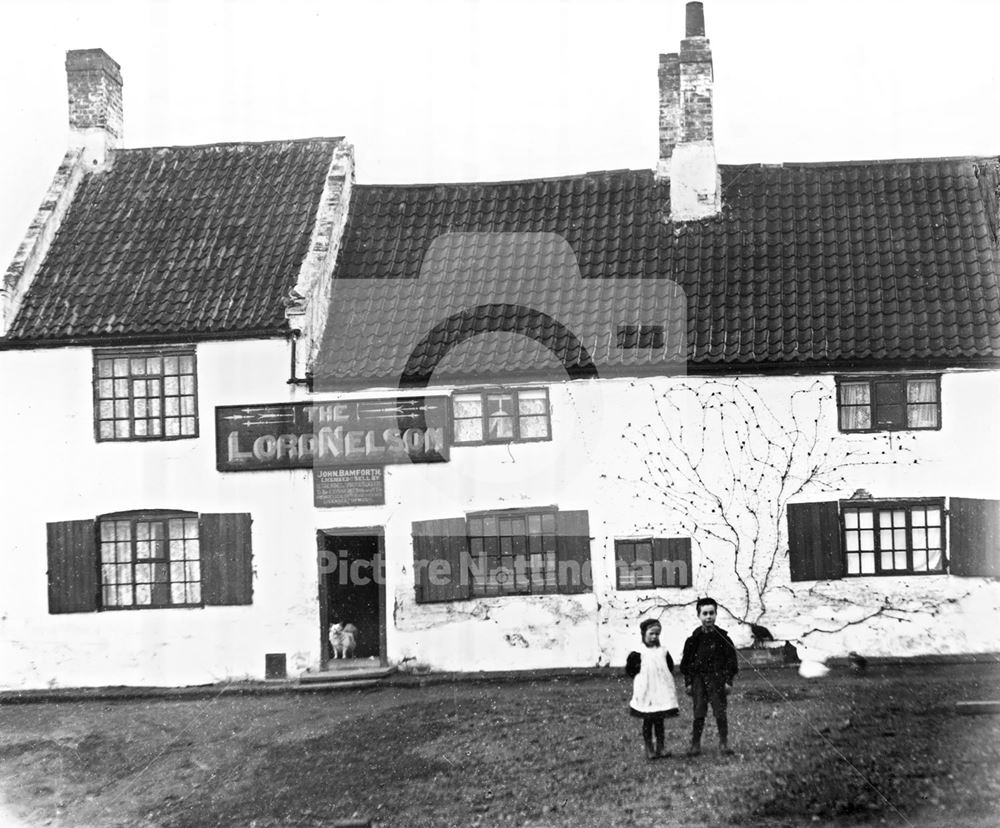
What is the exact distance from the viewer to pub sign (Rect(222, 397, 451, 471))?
17.2 meters

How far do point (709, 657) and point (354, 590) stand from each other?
7597 mm

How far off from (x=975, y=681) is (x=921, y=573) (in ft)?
5.58

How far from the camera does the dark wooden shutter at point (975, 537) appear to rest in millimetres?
16391

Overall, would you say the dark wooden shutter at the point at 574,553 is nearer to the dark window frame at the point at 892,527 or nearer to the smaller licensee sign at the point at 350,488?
the smaller licensee sign at the point at 350,488

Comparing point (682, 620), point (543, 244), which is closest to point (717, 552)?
point (682, 620)

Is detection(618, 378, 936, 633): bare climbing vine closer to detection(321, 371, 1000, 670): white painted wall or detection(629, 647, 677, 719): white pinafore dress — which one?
detection(321, 371, 1000, 670): white painted wall

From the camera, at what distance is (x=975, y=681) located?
1555 centimetres

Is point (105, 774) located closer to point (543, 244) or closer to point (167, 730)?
point (167, 730)

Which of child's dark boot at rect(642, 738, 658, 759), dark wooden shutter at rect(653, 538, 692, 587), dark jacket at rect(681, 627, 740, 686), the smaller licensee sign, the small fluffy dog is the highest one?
the smaller licensee sign

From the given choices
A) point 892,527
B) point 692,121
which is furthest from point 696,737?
point 692,121

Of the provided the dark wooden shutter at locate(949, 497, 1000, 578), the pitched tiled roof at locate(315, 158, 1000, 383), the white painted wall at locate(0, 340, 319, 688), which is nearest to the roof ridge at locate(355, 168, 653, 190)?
the pitched tiled roof at locate(315, 158, 1000, 383)

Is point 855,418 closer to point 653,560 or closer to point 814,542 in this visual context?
point 814,542

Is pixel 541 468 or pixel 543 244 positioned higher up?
pixel 543 244

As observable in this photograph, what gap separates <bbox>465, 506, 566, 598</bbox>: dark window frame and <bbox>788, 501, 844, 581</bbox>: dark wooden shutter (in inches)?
133
